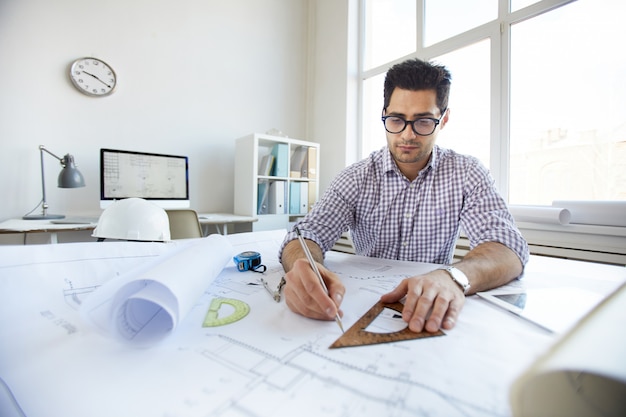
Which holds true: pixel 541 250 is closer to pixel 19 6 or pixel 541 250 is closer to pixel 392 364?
pixel 392 364

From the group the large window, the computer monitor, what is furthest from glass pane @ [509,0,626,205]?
the computer monitor

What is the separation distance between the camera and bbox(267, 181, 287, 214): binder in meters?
2.62

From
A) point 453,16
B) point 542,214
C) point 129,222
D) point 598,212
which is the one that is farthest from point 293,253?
point 453,16

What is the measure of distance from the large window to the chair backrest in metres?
1.79

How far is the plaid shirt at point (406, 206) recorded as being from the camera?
1.00 metres

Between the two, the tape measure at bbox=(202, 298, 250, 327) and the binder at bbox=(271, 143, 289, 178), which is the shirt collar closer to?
the tape measure at bbox=(202, 298, 250, 327)

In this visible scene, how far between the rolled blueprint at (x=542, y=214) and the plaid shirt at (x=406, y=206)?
3.17ft

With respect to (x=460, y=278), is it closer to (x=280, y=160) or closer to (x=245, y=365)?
(x=245, y=365)

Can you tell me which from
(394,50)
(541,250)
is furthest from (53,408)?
(394,50)

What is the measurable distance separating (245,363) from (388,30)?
345 centimetres

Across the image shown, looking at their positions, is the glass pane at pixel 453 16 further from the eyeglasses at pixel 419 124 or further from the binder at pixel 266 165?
the eyeglasses at pixel 419 124

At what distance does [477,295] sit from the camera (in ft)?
1.94

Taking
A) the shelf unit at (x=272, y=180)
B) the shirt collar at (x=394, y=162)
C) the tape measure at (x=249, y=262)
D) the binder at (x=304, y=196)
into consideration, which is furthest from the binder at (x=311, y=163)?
the tape measure at (x=249, y=262)

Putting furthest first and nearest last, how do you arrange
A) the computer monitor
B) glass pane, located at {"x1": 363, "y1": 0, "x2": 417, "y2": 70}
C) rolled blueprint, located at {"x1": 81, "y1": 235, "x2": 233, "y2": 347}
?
glass pane, located at {"x1": 363, "y1": 0, "x2": 417, "y2": 70} → the computer monitor → rolled blueprint, located at {"x1": 81, "y1": 235, "x2": 233, "y2": 347}
